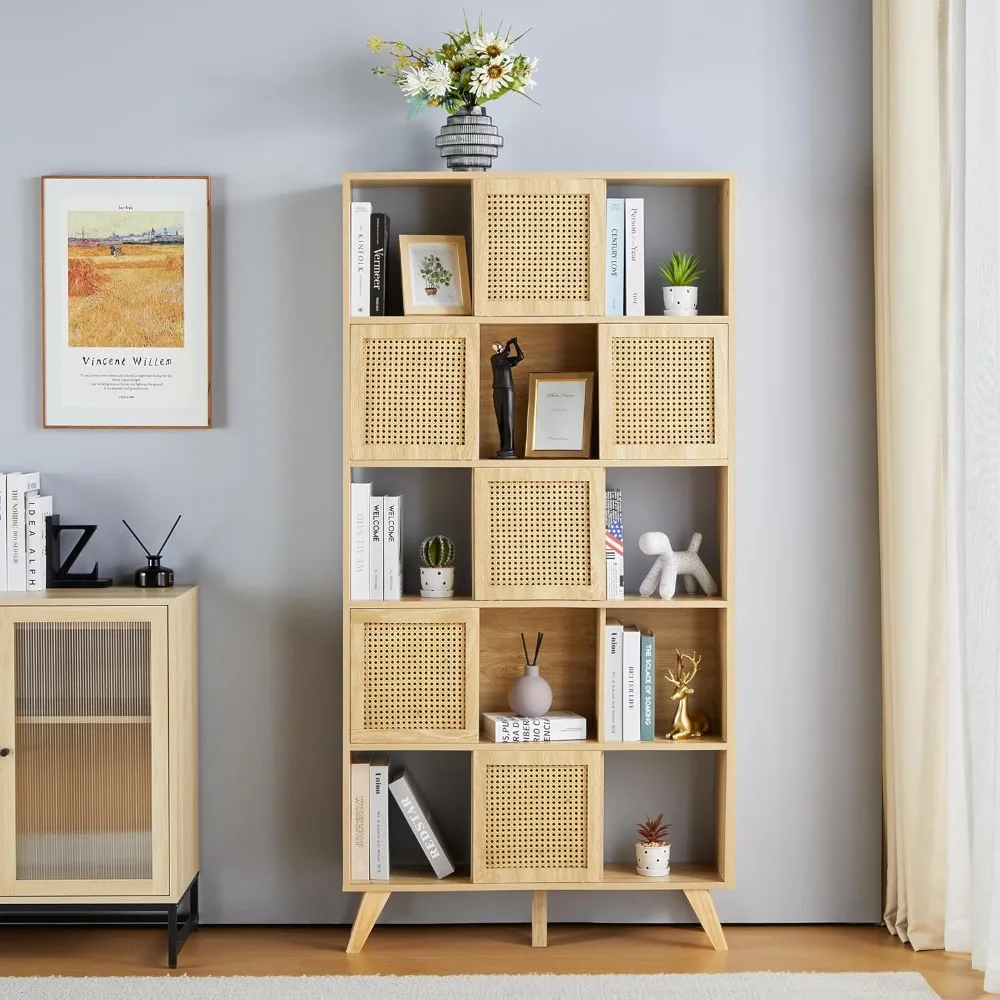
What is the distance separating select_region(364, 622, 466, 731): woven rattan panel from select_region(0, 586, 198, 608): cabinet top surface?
1.56 ft

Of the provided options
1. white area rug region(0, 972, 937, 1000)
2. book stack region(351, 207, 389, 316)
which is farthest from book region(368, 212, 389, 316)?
white area rug region(0, 972, 937, 1000)

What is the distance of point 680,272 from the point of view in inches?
107

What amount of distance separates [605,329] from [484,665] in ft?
2.92

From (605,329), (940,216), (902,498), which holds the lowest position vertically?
(902,498)

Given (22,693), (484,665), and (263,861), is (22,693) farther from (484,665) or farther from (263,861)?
(484,665)

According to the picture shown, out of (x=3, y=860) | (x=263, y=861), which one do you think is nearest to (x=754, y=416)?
(x=263, y=861)

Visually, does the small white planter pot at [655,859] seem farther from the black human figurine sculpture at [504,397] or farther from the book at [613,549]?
the black human figurine sculpture at [504,397]

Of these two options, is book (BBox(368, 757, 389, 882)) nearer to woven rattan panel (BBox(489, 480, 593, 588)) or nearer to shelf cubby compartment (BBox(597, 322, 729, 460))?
woven rattan panel (BBox(489, 480, 593, 588))

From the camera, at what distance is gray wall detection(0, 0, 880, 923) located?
9.32ft

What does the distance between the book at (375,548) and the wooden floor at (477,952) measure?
864 millimetres

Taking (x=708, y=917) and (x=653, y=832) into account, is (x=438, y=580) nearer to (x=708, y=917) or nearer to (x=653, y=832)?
(x=653, y=832)

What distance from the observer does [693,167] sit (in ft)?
9.40

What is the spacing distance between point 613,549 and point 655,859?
0.76 m

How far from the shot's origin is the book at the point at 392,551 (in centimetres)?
266
